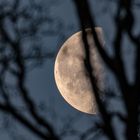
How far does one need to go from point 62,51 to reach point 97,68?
6.24ft

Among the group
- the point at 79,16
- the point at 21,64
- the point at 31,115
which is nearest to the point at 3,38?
the point at 21,64

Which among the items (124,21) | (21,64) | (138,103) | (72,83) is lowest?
(72,83)

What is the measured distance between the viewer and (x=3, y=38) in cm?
650

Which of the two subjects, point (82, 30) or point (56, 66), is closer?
point (82, 30)

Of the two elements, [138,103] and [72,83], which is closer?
[138,103]

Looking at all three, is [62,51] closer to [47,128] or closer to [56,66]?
[56,66]

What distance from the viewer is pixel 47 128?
226 inches

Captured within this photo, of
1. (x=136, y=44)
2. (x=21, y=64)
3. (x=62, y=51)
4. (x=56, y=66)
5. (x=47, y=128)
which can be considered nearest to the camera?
(x=136, y=44)

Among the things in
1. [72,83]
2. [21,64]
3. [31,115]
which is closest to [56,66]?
[72,83]

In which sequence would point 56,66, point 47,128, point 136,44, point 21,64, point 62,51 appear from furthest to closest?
point 56,66 → point 62,51 → point 21,64 → point 47,128 → point 136,44

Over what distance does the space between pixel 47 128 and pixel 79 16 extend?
1.56 metres

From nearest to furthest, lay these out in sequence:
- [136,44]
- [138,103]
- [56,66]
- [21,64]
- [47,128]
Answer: [138,103] → [136,44] → [47,128] → [21,64] → [56,66]

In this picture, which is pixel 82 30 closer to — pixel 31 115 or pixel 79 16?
pixel 79 16

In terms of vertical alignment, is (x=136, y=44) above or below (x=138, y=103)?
above
